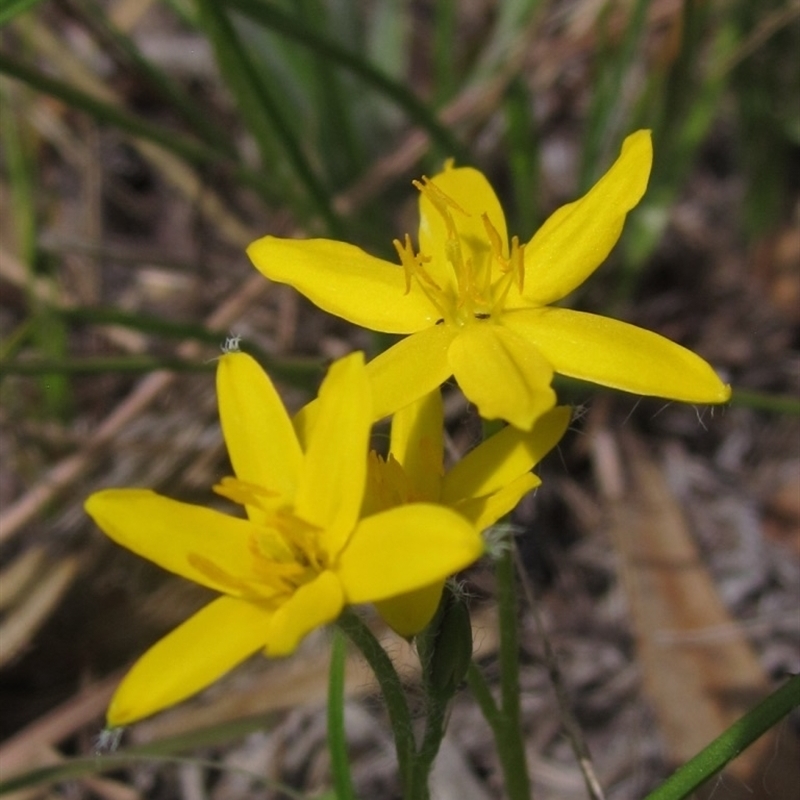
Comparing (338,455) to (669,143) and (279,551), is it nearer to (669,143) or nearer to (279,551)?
(279,551)

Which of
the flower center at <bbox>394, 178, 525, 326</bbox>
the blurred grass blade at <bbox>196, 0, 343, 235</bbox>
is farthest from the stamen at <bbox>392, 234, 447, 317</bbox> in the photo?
the blurred grass blade at <bbox>196, 0, 343, 235</bbox>

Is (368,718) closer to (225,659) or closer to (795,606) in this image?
(795,606)

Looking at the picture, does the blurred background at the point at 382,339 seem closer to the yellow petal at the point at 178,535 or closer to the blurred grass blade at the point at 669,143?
the blurred grass blade at the point at 669,143

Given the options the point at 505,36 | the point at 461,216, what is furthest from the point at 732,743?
the point at 505,36

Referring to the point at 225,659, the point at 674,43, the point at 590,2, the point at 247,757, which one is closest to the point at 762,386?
the point at 674,43

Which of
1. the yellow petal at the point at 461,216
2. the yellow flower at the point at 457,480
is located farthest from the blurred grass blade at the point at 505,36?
the yellow flower at the point at 457,480
